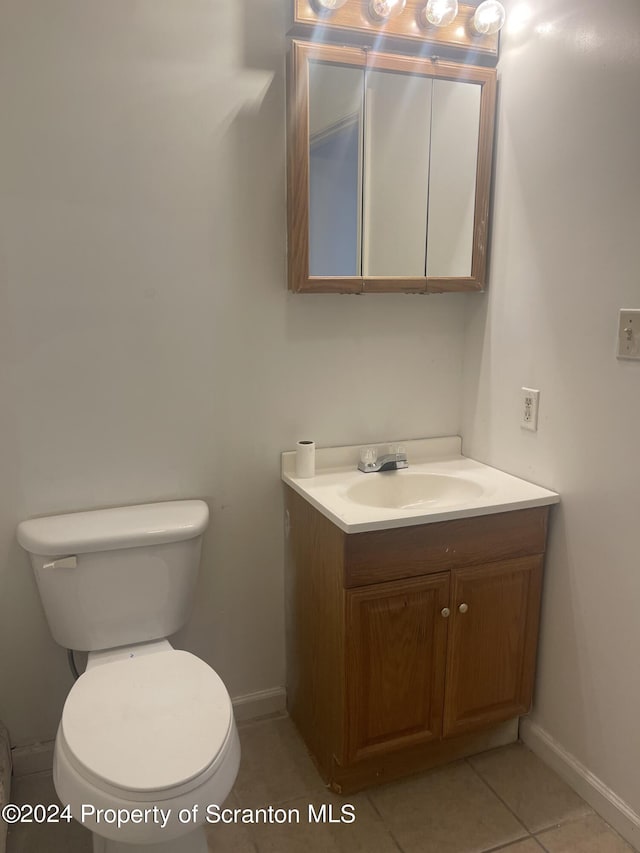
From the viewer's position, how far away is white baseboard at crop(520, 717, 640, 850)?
160cm

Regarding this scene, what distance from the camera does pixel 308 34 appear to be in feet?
5.42

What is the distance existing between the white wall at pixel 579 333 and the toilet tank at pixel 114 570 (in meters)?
1.02

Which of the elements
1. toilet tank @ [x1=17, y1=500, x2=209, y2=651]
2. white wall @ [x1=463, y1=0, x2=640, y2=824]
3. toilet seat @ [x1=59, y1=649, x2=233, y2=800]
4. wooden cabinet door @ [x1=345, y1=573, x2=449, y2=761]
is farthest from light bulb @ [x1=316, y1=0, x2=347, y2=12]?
toilet seat @ [x1=59, y1=649, x2=233, y2=800]

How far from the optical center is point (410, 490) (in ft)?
6.51

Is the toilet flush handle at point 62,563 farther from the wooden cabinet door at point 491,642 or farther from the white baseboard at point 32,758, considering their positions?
the wooden cabinet door at point 491,642

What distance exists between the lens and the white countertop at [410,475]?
160cm

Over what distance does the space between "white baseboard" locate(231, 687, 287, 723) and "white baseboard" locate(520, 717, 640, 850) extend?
0.77m

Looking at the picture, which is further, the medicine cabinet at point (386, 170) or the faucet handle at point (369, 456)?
the faucet handle at point (369, 456)

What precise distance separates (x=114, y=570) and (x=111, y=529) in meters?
0.11

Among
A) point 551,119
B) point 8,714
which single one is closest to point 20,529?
point 8,714

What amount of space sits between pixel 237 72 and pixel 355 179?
1.39 ft

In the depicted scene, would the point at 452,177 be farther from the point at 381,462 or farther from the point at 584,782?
the point at 584,782

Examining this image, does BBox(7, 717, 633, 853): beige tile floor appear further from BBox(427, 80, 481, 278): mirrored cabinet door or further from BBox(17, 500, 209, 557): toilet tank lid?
BBox(427, 80, 481, 278): mirrored cabinet door

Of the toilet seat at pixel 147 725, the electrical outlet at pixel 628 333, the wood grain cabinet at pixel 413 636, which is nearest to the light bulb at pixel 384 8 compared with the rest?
the electrical outlet at pixel 628 333
